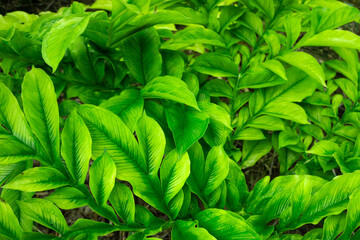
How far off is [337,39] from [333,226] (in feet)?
1.41

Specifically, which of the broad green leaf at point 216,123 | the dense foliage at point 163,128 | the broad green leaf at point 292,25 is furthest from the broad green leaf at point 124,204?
the broad green leaf at point 292,25

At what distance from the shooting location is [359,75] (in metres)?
0.85

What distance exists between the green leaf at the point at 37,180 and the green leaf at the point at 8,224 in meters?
0.04

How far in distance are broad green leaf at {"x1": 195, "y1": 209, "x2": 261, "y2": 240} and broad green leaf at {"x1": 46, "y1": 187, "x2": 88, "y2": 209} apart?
232mm

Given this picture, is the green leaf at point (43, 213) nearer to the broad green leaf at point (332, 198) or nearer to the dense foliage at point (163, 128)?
the dense foliage at point (163, 128)

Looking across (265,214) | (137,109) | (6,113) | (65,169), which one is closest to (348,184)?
(265,214)

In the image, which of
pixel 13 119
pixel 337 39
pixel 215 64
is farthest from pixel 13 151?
pixel 337 39

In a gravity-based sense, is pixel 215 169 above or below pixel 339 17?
below

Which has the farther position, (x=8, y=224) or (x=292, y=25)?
(x=292, y=25)

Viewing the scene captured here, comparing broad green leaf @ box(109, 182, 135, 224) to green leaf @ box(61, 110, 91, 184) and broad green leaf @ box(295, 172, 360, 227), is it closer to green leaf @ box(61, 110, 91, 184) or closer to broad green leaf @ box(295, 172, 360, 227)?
green leaf @ box(61, 110, 91, 184)

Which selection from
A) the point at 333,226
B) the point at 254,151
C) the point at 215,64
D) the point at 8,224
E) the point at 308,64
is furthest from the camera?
the point at 254,151

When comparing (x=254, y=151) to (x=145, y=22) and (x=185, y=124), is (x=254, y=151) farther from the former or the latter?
(x=145, y=22)

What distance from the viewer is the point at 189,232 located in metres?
0.51

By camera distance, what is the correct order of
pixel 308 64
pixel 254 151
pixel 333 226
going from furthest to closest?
pixel 254 151
pixel 308 64
pixel 333 226
